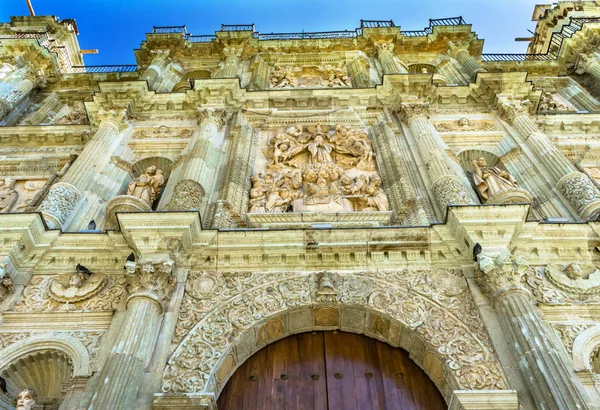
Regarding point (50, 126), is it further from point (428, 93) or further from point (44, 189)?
point (428, 93)

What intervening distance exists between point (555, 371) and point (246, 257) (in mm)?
4610

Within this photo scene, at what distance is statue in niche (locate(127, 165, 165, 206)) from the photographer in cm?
1049

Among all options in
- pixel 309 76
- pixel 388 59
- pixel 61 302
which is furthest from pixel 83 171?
pixel 388 59

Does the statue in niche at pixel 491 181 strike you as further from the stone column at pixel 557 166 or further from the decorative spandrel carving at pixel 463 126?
the decorative spandrel carving at pixel 463 126

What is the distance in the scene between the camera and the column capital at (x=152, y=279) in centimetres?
699

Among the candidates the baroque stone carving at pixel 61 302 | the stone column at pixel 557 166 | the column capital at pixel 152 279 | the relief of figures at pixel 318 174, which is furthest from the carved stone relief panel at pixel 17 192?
the stone column at pixel 557 166

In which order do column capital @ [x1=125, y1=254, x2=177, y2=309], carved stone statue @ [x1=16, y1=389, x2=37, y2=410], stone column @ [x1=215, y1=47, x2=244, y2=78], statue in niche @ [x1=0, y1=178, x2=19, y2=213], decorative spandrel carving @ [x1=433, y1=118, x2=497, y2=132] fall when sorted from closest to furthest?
carved stone statue @ [x1=16, y1=389, x2=37, y2=410] < column capital @ [x1=125, y1=254, x2=177, y2=309] < statue in niche @ [x1=0, y1=178, x2=19, y2=213] < decorative spandrel carving @ [x1=433, y1=118, x2=497, y2=132] < stone column @ [x1=215, y1=47, x2=244, y2=78]

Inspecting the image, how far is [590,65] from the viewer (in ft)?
57.9

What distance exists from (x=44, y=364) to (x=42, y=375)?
16 centimetres

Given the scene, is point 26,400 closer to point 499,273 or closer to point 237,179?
point 237,179

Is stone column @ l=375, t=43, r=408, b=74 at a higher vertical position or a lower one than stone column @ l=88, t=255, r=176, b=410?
higher

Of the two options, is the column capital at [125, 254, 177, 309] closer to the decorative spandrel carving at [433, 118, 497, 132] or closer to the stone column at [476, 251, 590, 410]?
the stone column at [476, 251, 590, 410]

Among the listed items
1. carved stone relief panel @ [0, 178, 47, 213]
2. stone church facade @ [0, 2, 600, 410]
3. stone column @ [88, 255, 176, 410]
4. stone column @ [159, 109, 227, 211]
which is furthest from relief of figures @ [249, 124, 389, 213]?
carved stone relief panel @ [0, 178, 47, 213]

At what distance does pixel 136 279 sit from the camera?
7.12m
